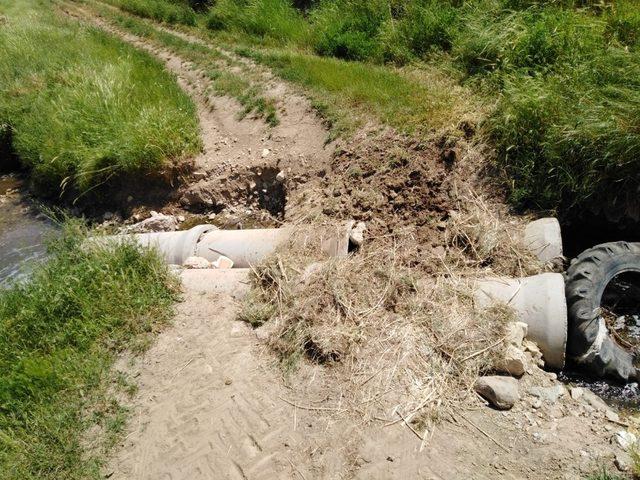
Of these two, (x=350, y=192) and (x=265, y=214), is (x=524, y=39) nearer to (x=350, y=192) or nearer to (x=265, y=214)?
(x=350, y=192)

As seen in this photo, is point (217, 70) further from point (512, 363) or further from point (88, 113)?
point (512, 363)

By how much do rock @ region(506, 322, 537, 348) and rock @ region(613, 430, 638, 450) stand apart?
99 centimetres

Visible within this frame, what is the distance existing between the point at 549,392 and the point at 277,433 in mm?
2261

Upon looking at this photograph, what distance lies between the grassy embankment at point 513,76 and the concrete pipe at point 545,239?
0.45 meters

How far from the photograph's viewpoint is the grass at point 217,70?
30.0 ft

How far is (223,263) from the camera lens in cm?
623

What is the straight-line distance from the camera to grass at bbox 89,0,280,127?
9143 mm

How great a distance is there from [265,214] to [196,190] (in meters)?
1.35

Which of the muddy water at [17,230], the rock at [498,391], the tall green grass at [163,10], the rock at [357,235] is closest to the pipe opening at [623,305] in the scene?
the rock at [498,391]

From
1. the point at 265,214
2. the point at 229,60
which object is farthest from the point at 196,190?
the point at 229,60

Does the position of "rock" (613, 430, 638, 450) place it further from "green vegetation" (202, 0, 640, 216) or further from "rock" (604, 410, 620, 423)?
"green vegetation" (202, 0, 640, 216)

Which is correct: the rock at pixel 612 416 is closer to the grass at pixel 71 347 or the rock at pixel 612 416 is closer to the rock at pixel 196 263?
the grass at pixel 71 347

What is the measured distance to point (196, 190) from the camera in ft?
28.1

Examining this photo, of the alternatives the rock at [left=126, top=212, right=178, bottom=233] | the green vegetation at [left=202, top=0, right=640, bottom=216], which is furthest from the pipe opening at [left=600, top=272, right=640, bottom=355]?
the rock at [left=126, top=212, right=178, bottom=233]
